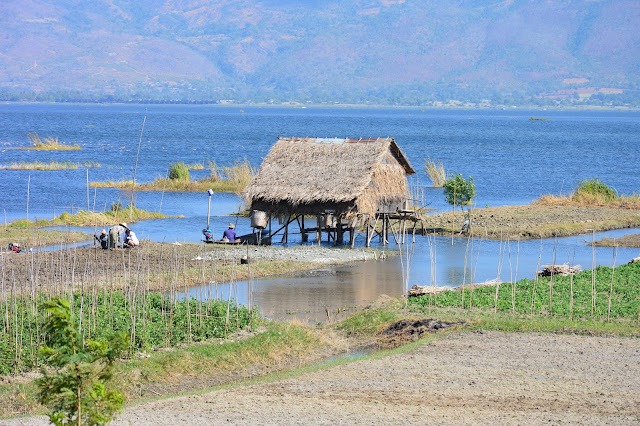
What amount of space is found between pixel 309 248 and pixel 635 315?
46.3 ft

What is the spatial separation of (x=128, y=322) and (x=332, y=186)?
1627cm

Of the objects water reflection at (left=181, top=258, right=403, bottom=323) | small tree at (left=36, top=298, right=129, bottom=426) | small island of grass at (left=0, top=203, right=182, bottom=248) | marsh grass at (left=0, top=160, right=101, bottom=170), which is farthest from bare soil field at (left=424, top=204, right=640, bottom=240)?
marsh grass at (left=0, top=160, right=101, bottom=170)

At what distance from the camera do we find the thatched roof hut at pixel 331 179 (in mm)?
32094

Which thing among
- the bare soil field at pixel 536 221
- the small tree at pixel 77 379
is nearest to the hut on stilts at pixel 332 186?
the bare soil field at pixel 536 221

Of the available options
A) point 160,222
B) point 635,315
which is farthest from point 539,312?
point 160,222

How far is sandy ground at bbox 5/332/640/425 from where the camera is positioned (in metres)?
12.5

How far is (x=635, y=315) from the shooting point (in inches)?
750

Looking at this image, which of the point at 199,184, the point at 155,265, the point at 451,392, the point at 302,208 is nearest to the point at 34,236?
the point at 155,265

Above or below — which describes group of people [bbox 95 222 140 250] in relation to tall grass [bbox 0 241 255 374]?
above

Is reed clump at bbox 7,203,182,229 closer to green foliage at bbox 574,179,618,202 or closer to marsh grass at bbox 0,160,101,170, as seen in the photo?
green foliage at bbox 574,179,618,202

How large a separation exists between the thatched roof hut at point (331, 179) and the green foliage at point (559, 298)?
9920 mm

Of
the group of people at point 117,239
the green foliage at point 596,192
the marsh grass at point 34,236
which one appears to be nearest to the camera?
the group of people at point 117,239

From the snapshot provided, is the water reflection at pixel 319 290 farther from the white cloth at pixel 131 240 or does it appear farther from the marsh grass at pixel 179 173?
the marsh grass at pixel 179 173

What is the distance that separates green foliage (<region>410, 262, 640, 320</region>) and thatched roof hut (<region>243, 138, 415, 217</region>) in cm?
992
